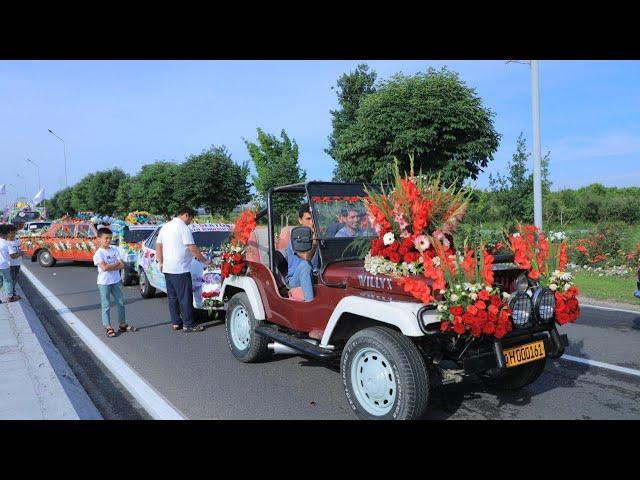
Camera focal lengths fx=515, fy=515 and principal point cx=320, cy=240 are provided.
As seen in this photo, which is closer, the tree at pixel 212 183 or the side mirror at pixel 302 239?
the side mirror at pixel 302 239

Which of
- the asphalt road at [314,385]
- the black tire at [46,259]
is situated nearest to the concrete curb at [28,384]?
the asphalt road at [314,385]

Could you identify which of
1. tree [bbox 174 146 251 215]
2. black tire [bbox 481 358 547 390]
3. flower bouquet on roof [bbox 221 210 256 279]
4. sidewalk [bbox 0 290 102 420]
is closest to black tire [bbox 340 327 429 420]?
black tire [bbox 481 358 547 390]

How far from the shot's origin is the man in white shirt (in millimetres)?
7648

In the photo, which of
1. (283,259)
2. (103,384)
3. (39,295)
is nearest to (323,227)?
(283,259)

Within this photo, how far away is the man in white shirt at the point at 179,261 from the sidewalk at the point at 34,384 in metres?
1.78

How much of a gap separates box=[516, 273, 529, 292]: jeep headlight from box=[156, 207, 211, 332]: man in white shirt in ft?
15.3

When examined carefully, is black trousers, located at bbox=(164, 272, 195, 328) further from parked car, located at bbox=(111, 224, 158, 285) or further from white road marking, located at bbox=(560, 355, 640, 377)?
white road marking, located at bbox=(560, 355, 640, 377)

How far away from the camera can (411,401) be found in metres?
3.65

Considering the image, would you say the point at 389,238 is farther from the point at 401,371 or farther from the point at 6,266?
the point at 6,266

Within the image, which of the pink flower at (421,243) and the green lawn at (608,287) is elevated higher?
the pink flower at (421,243)

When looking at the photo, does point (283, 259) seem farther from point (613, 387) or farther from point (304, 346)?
point (613, 387)

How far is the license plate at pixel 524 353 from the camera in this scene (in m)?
3.87

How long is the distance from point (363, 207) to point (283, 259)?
1.20 m

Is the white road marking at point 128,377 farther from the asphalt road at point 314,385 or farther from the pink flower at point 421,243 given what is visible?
the pink flower at point 421,243
